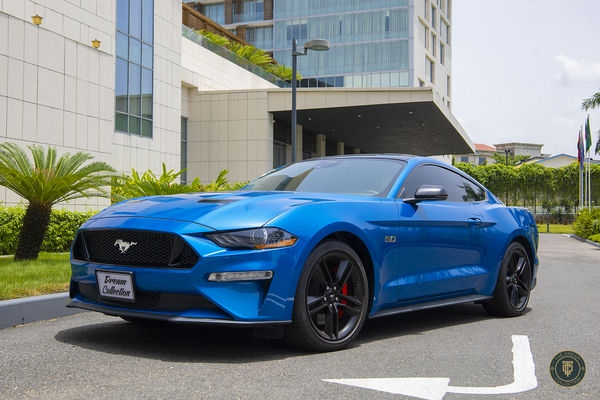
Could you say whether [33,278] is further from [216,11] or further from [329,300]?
[216,11]

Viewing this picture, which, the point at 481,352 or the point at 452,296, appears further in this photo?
the point at 452,296

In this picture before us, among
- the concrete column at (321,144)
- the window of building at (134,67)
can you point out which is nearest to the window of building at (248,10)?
the concrete column at (321,144)

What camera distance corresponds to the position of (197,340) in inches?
218

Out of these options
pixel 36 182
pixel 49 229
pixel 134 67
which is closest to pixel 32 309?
pixel 36 182

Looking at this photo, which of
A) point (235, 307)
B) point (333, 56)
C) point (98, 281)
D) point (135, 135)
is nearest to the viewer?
point (235, 307)

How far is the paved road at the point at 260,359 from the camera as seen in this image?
4074 millimetres

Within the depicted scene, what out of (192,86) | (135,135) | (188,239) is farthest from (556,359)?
(192,86)

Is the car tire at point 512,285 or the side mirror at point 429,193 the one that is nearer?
the side mirror at point 429,193

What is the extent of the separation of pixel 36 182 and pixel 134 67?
1539 centimetres

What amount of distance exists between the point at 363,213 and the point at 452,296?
5.10ft

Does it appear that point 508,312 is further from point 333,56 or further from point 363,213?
point 333,56

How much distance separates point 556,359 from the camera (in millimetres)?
5117

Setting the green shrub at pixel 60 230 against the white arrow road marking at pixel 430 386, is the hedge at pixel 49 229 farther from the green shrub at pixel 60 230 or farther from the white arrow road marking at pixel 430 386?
the white arrow road marking at pixel 430 386

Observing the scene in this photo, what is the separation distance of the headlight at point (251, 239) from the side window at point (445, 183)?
5.43 ft
